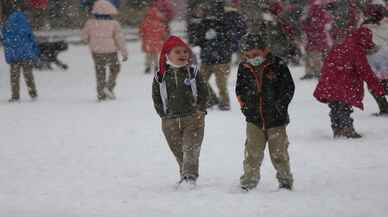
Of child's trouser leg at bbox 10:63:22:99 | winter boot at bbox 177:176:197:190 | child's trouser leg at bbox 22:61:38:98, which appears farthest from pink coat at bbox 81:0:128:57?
winter boot at bbox 177:176:197:190

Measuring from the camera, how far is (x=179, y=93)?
737 cm

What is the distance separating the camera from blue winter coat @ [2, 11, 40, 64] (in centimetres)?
1465

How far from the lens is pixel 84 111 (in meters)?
13.5

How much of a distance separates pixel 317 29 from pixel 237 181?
10.7 meters

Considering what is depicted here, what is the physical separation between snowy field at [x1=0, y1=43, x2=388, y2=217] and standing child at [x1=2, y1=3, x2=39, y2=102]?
443mm

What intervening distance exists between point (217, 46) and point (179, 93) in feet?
19.5

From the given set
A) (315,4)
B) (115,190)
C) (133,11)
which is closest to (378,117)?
(115,190)

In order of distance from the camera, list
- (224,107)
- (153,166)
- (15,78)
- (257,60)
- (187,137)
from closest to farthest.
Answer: (257,60) → (187,137) → (153,166) → (224,107) → (15,78)

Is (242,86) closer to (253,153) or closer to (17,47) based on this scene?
(253,153)

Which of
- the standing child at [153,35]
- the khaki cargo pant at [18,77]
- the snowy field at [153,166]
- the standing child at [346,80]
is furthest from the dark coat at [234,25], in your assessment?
the standing child at [153,35]

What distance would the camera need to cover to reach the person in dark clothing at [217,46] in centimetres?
1323

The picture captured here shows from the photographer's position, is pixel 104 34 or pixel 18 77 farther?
pixel 104 34

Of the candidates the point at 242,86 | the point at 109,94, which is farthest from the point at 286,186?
the point at 109,94

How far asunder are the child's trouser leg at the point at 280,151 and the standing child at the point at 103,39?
26.3ft
